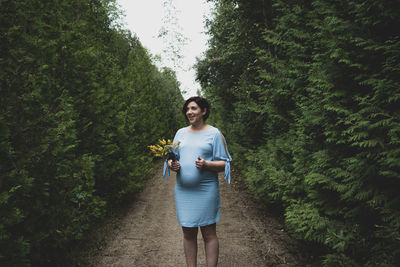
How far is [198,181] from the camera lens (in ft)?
9.37

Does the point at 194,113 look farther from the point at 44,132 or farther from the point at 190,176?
the point at 44,132

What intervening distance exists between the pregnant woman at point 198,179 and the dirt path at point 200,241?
1.19 m

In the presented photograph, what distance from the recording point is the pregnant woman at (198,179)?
284 cm

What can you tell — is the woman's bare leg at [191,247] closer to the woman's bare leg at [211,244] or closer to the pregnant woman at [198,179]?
the pregnant woman at [198,179]

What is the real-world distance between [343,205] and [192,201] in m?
1.98

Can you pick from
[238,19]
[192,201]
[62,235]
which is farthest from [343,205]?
[238,19]

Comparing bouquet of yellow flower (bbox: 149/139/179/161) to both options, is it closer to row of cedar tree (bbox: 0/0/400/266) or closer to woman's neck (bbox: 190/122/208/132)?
woman's neck (bbox: 190/122/208/132)

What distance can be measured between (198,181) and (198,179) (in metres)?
0.03

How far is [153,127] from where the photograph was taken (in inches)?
611

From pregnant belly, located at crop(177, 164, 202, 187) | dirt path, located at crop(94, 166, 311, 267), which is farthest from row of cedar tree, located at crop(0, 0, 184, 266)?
pregnant belly, located at crop(177, 164, 202, 187)

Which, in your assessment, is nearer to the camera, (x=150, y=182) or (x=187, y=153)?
(x=187, y=153)

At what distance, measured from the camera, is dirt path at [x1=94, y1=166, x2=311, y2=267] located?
398cm

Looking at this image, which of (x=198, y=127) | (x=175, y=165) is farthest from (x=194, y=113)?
(x=175, y=165)

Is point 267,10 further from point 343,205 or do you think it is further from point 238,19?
point 343,205
